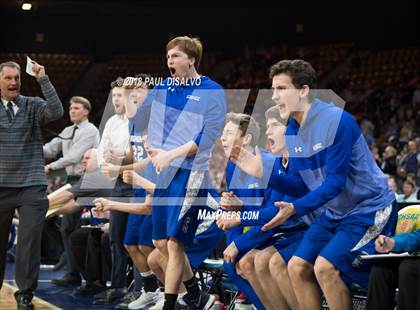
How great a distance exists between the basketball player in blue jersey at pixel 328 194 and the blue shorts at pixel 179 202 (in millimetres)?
809

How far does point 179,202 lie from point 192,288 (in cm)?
71

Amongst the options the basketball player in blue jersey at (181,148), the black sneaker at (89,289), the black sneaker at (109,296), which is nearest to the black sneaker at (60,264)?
the black sneaker at (89,289)

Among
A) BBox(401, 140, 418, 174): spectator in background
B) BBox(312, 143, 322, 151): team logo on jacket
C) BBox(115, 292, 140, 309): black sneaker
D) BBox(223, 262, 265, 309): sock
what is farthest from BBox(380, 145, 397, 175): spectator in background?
BBox(312, 143, 322, 151): team logo on jacket

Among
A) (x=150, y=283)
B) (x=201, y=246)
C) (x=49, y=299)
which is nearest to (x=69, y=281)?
(x=49, y=299)

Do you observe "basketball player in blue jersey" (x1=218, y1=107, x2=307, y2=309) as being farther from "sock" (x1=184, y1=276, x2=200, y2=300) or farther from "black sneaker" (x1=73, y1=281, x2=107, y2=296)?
"black sneaker" (x1=73, y1=281, x2=107, y2=296)

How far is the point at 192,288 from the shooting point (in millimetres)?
5867

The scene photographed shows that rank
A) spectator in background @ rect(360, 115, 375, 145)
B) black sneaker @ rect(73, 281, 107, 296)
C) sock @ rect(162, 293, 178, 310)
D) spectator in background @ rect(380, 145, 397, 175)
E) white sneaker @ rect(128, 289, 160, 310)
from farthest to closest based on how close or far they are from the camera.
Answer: spectator in background @ rect(360, 115, 375, 145), spectator in background @ rect(380, 145, 397, 175), black sneaker @ rect(73, 281, 107, 296), white sneaker @ rect(128, 289, 160, 310), sock @ rect(162, 293, 178, 310)

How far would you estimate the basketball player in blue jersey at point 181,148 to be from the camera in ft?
18.2

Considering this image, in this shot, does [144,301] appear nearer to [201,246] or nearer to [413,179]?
[201,246]

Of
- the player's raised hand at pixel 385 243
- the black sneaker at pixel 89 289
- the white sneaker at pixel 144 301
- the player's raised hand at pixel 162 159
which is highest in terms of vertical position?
the player's raised hand at pixel 162 159

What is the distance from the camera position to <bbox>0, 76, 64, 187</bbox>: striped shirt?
6.48 m

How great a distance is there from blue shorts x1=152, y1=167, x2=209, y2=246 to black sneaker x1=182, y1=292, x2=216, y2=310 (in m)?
0.48

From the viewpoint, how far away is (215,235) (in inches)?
250

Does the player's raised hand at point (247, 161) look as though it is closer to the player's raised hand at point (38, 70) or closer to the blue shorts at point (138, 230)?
the blue shorts at point (138, 230)
